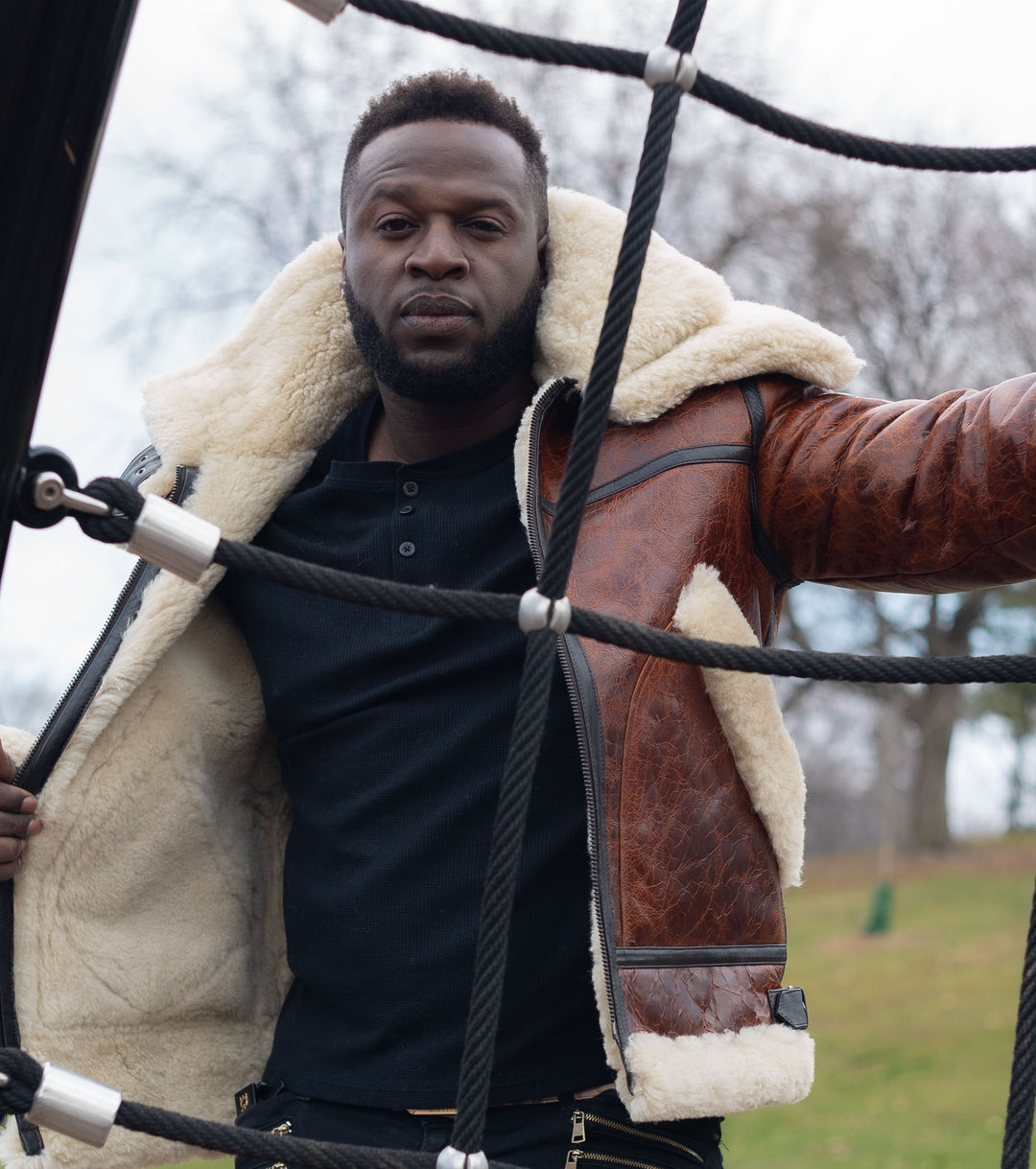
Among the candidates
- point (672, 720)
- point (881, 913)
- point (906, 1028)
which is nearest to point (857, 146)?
point (672, 720)

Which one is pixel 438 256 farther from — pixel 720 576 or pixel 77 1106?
pixel 77 1106

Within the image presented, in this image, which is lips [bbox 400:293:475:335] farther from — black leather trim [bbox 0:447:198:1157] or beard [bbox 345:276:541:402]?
black leather trim [bbox 0:447:198:1157]

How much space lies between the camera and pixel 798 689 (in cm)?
1538

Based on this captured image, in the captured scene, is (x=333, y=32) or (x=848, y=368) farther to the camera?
(x=333, y=32)

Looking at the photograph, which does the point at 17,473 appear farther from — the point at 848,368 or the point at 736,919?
the point at 848,368

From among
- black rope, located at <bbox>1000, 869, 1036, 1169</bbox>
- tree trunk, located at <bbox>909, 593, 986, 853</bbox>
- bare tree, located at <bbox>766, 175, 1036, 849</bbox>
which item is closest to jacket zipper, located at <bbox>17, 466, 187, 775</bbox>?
black rope, located at <bbox>1000, 869, 1036, 1169</bbox>

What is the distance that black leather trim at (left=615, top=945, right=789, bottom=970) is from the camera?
1504 millimetres

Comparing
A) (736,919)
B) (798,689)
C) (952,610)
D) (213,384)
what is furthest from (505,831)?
(952,610)

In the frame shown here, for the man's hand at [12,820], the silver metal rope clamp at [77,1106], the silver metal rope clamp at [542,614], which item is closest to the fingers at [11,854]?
the man's hand at [12,820]

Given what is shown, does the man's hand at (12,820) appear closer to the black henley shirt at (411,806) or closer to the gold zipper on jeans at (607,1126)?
the black henley shirt at (411,806)

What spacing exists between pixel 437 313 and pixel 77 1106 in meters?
1.13

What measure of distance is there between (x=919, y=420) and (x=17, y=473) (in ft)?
3.21

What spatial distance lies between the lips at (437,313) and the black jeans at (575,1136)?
1.01 metres

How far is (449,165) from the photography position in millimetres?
1955
